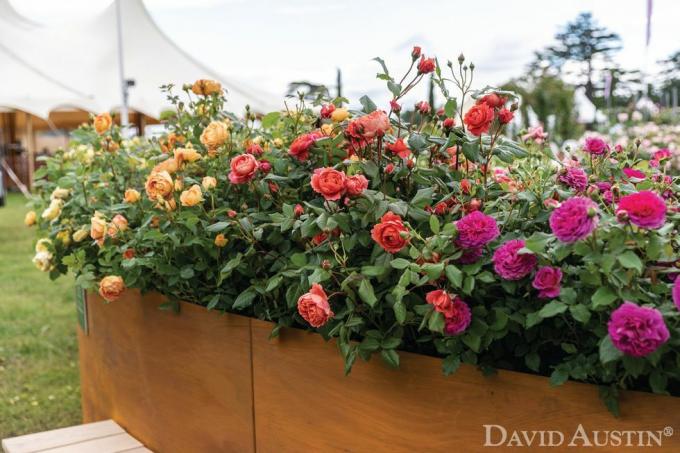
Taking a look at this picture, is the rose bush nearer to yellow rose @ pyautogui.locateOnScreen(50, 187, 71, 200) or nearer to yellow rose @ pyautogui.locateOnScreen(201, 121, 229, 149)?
yellow rose @ pyautogui.locateOnScreen(201, 121, 229, 149)

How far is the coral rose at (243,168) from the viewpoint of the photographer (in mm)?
1480

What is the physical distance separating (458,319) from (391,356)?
15 cm

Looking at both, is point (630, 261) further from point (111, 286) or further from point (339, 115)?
point (111, 286)

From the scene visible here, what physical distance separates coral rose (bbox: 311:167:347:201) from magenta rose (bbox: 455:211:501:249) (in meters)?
0.23

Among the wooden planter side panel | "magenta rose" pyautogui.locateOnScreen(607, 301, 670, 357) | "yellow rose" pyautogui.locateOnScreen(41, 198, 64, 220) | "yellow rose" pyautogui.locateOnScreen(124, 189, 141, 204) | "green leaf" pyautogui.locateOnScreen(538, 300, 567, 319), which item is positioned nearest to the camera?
→ "magenta rose" pyautogui.locateOnScreen(607, 301, 670, 357)

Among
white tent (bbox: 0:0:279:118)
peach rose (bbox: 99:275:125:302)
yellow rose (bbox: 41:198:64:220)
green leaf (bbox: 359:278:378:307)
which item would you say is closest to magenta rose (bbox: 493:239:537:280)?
green leaf (bbox: 359:278:378:307)

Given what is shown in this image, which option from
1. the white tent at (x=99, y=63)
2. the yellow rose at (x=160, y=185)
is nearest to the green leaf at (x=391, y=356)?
the yellow rose at (x=160, y=185)

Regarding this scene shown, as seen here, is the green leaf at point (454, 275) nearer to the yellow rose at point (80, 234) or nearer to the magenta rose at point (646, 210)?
the magenta rose at point (646, 210)

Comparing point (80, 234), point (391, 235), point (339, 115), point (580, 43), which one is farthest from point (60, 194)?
point (580, 43)

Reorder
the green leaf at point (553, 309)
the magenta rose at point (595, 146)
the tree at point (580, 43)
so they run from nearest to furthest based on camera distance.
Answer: the green leaf at point (553, 309) < the magenta rose at point (595, 146) < the tree at point (580, 43)

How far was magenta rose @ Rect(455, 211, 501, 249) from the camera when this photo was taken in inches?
44.7

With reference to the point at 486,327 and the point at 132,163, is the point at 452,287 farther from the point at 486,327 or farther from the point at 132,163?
the point at 132,163

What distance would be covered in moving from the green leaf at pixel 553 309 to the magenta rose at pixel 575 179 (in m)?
0.37

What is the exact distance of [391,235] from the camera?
1173 mm
